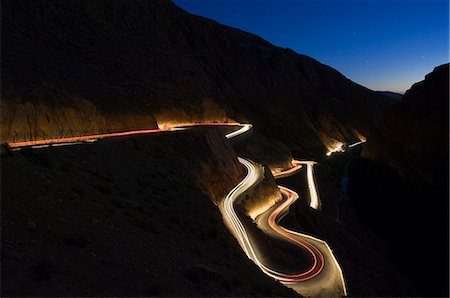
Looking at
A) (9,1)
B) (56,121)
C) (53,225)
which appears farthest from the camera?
(9,1)

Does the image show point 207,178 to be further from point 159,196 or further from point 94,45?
point 94,45

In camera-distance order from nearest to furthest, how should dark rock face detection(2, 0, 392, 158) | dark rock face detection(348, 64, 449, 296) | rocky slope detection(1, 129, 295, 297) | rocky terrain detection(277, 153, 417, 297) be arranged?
rocky slope detection(1, 129, 295, 297) → rocky terrain detection(277, 153, 417, 297) → dark rock face detection(2, 0, 392, 158) → dark rock face detection(348, 64, 449, 296)

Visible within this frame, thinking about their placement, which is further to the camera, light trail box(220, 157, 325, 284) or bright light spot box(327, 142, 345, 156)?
bright light spot box(327, 142, 345, 156)

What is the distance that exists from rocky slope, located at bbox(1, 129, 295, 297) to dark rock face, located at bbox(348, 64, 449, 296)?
2549cm

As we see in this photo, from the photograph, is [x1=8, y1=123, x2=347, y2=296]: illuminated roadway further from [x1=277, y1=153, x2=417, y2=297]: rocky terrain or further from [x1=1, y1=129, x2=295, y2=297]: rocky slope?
[x1=1, y1=129, x2=295, y2=297]: rocky slope

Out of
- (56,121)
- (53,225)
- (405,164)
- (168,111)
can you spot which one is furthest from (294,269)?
(405,164)

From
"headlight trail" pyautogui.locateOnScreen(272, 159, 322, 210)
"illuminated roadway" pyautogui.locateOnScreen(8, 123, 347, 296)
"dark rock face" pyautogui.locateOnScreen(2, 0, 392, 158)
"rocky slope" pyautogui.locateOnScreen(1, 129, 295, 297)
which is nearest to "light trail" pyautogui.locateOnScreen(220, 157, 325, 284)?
"illuminated roadway" pyautogui.locateOnScreen(8, 123, 347, 296)

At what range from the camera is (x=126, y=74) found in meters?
38.9

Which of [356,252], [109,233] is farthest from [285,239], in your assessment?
[109,233]

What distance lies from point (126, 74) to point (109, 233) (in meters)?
31.8

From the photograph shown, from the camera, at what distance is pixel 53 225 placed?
374 inches

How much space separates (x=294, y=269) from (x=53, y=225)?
14.2 meters

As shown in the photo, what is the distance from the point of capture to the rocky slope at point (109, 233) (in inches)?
313

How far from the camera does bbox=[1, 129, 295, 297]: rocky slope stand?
7961mm
